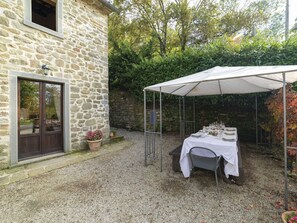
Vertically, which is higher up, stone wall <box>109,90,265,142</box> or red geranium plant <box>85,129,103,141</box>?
stone wall <box>109,90,265,142</box>

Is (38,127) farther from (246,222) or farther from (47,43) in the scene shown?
(246,222)

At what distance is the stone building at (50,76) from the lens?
11.7 ft

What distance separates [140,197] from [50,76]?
13.2ft

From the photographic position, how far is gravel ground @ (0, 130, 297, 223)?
6.86 ft

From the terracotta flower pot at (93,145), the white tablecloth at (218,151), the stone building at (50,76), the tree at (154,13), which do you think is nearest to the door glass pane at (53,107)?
the stone building at (50,76)

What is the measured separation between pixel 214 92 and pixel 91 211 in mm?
5027

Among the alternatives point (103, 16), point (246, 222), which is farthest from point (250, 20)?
point (246, 222)

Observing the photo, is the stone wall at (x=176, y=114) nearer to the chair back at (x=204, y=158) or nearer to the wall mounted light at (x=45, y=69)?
the chair back at (x=204, y=158)

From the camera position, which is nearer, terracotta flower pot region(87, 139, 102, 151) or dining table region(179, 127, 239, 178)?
dining table region(179, 127, 239, 178)

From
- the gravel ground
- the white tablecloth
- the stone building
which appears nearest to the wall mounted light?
the stone building

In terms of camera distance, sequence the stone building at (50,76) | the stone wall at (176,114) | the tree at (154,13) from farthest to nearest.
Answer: the tree at (154,13) < the stone wall at (176,114) < the stone building at (50,76)

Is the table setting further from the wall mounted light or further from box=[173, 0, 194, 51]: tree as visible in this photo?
box=[173, 0, 194, 51]: tree

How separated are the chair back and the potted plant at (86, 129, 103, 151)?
137 inches

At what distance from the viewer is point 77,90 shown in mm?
4988
